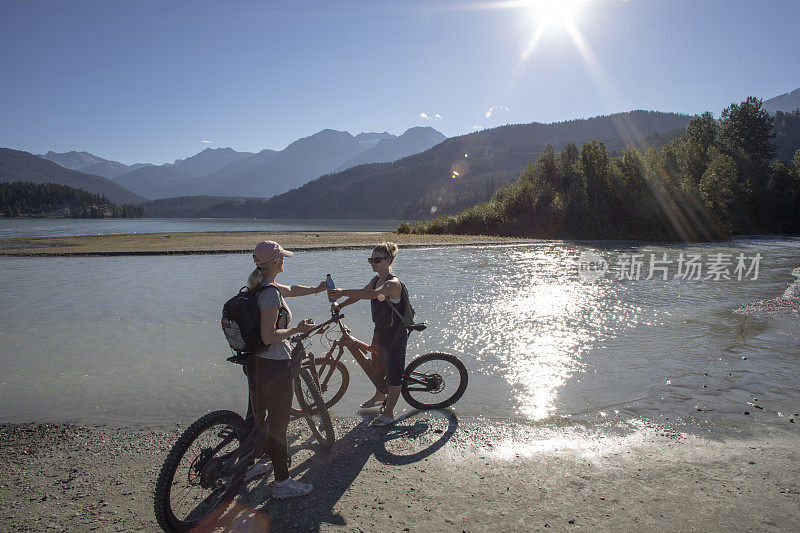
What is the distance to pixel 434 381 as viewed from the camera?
6.25 meters

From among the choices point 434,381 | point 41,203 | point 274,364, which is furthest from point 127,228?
point 41,203

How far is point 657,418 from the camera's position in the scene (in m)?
5.89

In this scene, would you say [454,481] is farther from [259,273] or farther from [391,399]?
[259,273]

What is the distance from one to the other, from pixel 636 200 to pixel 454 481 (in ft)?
191

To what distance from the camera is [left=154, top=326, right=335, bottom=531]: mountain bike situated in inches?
142

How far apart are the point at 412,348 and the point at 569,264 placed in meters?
19.3

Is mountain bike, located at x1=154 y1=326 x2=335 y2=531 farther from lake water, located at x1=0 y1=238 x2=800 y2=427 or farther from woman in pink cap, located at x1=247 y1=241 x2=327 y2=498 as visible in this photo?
lake water, located at x1=0 y1=238 x2=800 y2=427

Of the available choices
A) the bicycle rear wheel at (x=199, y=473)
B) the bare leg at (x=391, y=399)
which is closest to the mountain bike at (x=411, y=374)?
the bare leg at (x=391, y=399)

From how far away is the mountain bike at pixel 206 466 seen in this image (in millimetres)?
3609

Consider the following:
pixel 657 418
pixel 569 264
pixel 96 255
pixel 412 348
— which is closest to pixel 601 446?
pixel 657 418

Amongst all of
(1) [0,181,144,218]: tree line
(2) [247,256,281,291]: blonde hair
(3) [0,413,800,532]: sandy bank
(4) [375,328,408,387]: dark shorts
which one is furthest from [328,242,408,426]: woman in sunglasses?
(1) [0,181,144,218]: tree line

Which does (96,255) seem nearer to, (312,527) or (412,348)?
(412,348)

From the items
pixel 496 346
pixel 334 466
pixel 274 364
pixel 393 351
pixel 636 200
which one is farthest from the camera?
pixel 636 200

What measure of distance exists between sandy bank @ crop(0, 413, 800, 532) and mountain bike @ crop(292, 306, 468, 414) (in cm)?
63
